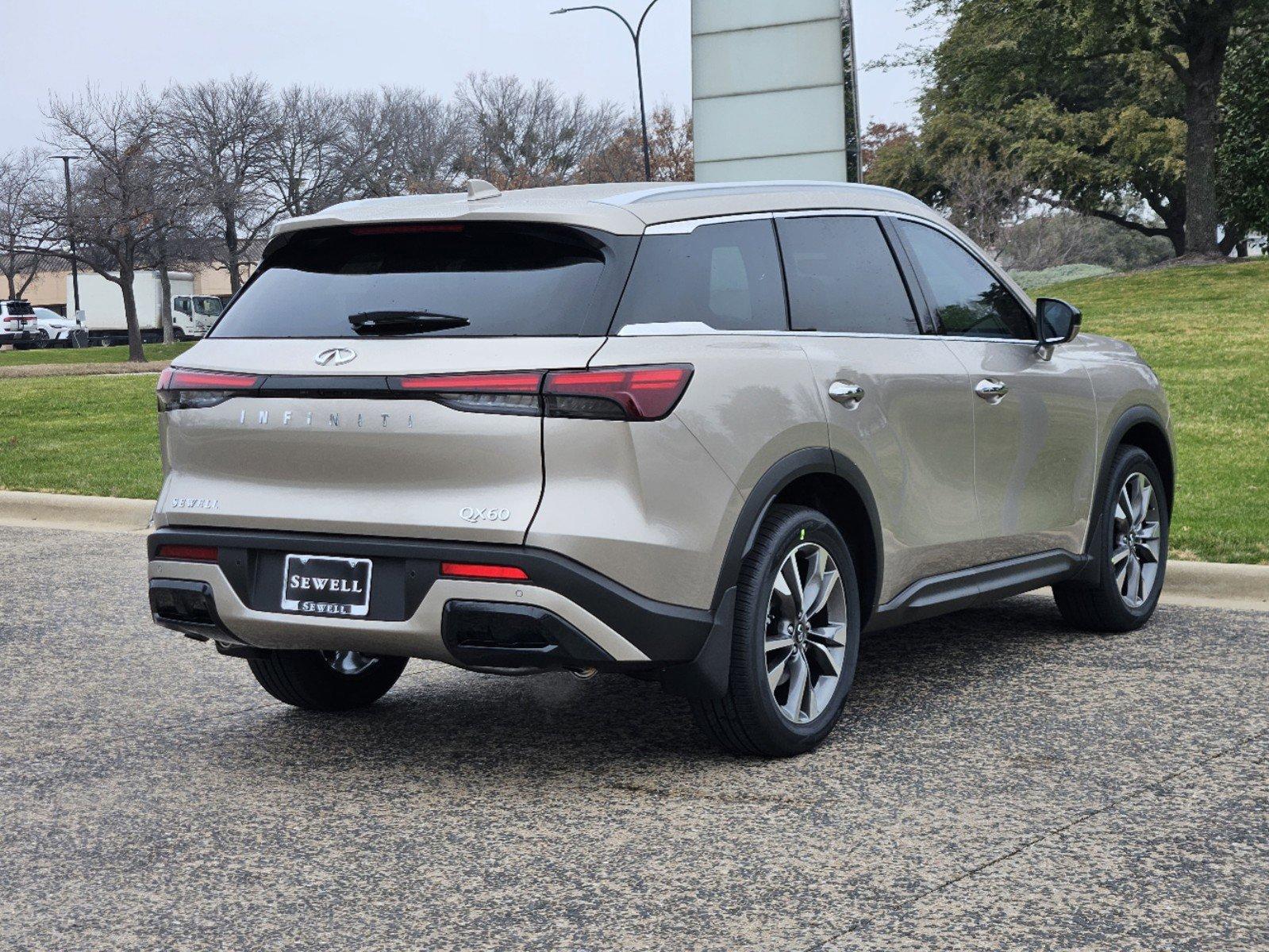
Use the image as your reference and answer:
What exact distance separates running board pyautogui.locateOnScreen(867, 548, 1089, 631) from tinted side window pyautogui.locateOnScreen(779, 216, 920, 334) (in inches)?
35.2

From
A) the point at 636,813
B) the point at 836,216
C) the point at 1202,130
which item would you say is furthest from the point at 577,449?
the point at 1202,130

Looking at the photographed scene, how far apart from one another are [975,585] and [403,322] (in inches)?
94.9

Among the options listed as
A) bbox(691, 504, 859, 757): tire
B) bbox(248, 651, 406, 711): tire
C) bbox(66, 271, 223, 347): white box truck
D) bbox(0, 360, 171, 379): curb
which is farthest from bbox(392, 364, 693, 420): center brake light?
bbox(66, 271, 223, 347): white box truck

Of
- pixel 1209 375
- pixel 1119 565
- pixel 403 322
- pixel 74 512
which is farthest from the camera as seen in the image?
pixel 1209 375

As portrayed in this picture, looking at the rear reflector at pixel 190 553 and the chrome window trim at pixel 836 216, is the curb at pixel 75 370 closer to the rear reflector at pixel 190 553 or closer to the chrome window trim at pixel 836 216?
the chrome window trim at pixel 836 216

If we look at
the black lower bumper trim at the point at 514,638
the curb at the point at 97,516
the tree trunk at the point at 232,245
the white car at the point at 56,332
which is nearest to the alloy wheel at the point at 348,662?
the black lower bumper trim at the point at 514,638

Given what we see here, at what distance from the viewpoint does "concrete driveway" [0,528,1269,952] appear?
11.8ft

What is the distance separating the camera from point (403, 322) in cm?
450

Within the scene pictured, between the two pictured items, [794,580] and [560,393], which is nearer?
[560,393]

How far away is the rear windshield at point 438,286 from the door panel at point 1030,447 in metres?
1.82

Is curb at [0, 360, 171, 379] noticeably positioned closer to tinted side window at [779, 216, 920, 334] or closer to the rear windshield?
tinted side window at [779, 216, 920, 334]

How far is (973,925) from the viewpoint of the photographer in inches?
139

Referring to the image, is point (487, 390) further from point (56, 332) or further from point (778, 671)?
point (56, 332)

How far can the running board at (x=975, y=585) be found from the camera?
213 inches
